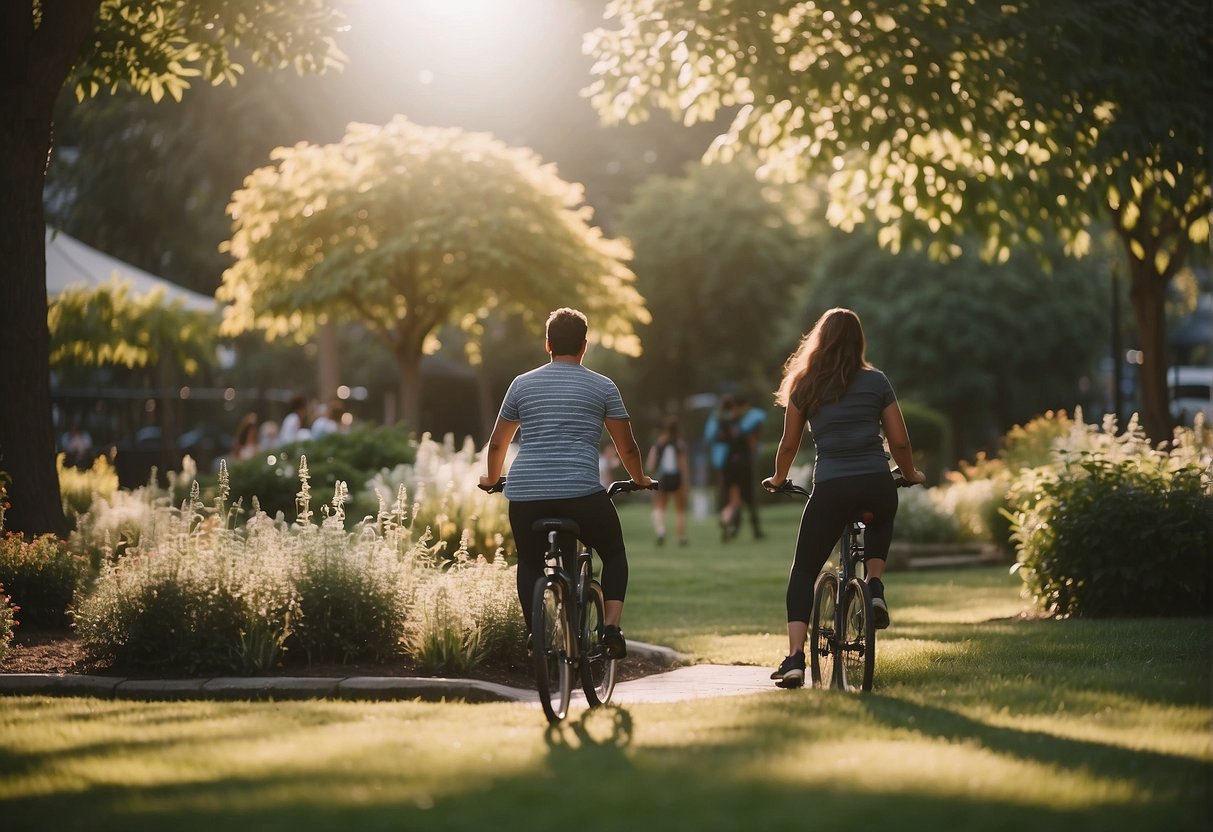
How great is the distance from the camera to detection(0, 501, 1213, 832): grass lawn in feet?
15.3

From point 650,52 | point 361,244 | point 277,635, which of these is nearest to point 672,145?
point 361,244

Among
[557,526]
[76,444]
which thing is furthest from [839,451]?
[76,444]

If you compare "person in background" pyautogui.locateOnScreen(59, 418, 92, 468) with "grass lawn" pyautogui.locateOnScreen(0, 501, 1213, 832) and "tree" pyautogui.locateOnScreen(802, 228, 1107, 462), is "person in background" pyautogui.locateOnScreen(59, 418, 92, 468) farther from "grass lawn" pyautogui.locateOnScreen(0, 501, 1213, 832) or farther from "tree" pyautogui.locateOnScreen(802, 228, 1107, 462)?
"tree" pyautogui.locateOnScreen(802, 228, 1107, 462)

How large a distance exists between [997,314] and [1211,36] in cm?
2680

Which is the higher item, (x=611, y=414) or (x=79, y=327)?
(x=79, y=327)

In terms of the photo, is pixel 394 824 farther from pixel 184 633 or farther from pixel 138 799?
pixel 184 633

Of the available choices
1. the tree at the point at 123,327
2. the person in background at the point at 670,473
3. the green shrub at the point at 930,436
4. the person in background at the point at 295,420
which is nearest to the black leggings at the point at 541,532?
Result: the person in background at the point at 295,420

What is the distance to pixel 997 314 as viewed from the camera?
124ft

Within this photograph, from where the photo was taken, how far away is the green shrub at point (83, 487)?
16.2 metres

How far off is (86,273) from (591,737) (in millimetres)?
16333

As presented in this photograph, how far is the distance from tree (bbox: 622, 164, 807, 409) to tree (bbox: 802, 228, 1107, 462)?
1632 mm

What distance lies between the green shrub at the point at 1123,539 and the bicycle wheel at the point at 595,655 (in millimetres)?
4650

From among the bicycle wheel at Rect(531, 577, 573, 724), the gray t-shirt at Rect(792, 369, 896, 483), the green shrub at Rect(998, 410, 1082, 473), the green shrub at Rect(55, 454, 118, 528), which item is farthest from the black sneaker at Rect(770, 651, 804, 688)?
the green shrub at Rect(998, 410, 1082, 473)

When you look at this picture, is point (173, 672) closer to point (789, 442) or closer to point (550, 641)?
point (550, 641)
